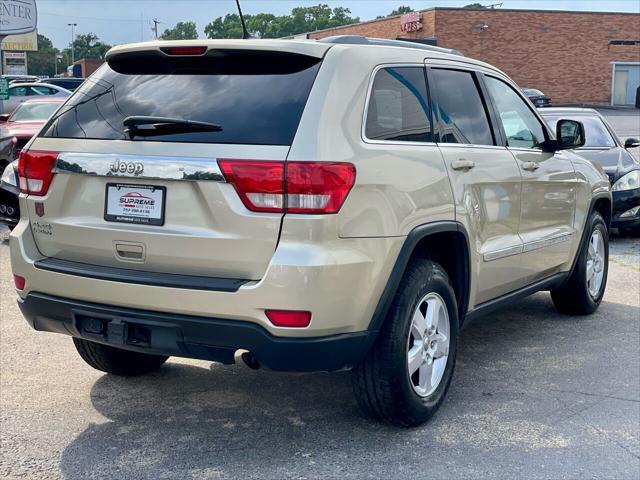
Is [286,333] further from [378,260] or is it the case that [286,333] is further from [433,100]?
[433,100]

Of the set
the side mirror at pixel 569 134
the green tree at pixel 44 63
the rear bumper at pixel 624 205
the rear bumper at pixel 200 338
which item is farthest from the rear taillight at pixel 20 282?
the green tree at pixel 44 63

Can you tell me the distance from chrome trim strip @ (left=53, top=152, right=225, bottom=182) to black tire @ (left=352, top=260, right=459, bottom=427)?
1.08 m

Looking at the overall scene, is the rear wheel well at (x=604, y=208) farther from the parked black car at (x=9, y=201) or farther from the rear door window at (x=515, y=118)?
the parked black car at (x=9, y=201)

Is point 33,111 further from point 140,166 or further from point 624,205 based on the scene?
point 140,166

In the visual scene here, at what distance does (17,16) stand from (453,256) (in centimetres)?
1329

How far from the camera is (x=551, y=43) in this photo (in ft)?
172

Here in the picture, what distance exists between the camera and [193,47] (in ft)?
12.9

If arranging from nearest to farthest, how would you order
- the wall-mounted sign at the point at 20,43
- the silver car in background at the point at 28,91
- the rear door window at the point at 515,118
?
the rear door window at the point at 515,118 < the silver car in background at the point at 28,91 < the wall-mounted sign at the point at 20,43

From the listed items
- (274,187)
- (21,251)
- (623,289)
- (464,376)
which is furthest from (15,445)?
(623,289)

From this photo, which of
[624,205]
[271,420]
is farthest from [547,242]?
[624,205]

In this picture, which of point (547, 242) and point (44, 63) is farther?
point (44, 63)

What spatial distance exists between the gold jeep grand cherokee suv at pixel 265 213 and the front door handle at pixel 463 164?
0.03ft

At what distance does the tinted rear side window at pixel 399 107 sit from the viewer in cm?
402

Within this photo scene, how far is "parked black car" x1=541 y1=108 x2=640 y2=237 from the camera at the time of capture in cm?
1020
